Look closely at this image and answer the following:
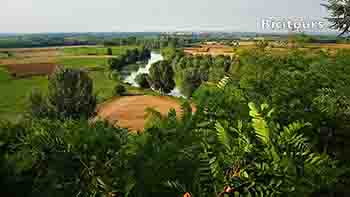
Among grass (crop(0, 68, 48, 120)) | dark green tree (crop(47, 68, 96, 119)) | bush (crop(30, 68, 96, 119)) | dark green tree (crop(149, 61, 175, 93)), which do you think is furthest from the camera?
dark green tree (crop(149, 61, 175, 93))

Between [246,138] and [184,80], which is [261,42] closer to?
[246,138]

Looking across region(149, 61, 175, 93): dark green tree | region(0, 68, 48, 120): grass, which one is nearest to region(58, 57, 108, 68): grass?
region(0, 68, 48, 120): grass

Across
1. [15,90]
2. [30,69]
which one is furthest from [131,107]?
[30,69]

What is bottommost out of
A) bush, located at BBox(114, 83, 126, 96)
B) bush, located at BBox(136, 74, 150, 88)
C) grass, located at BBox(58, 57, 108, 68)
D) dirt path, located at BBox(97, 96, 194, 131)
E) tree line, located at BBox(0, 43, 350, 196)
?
dirt path, located at BBox(97, 96, 194, 131)

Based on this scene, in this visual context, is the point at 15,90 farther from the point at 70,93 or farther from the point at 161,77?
the point at 70,93

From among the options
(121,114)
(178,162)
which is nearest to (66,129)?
(178,162)

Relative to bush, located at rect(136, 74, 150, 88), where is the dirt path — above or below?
below

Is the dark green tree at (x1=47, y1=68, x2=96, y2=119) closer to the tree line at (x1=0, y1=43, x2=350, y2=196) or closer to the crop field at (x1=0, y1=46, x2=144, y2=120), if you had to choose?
the crop field at (x1=0, y1=46, x2=144, y2=120)

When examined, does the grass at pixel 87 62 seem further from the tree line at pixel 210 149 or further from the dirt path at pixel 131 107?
the tree line at pixel 210 149
